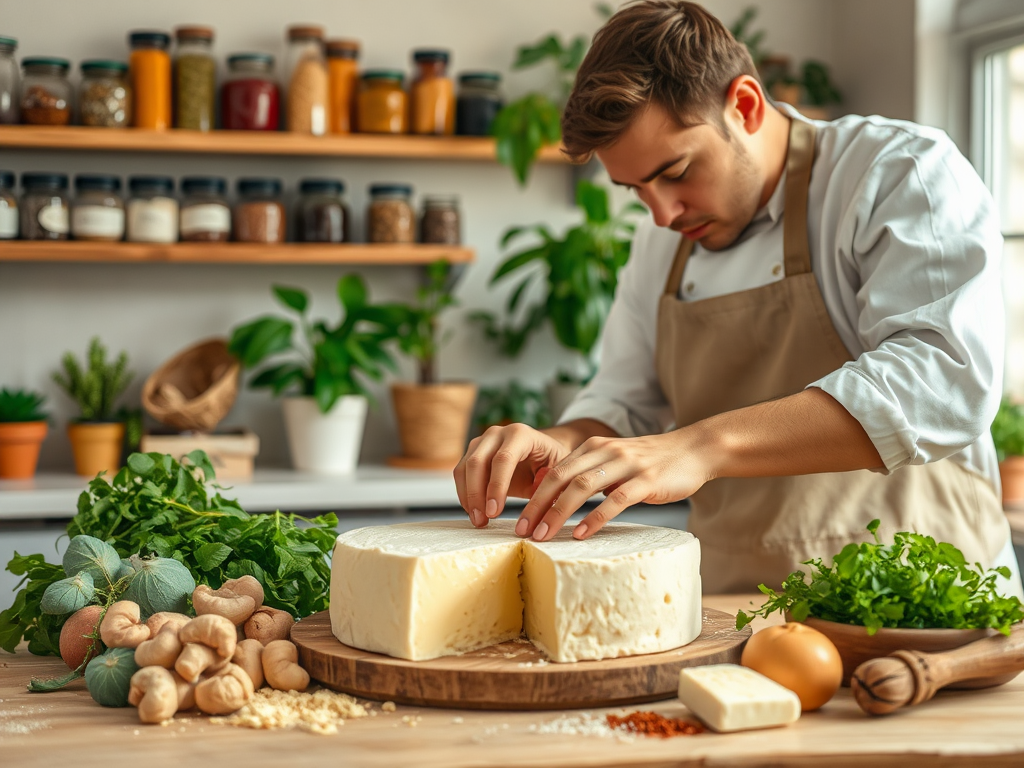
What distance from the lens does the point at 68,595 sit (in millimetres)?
1055

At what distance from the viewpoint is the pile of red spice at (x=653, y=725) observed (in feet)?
2.97

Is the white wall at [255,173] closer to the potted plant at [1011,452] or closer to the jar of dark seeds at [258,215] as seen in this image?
the jar of dark seeds at [258,215]

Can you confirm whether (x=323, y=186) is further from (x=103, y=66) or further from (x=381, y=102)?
(x=103, y=66)

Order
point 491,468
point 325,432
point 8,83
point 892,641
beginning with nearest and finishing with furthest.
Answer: point 892,641
point 491,468
point 8,83
point 325,432

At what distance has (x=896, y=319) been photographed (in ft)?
4.14

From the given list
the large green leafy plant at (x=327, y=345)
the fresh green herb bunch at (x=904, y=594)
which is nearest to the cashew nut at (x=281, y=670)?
the fresh green herb bunch at (x=904, y=594)

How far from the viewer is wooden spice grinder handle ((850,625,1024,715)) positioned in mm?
921

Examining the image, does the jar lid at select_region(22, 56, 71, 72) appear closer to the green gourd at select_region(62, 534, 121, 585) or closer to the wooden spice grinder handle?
the green gourd at select_region(62, 534, 121, 585)

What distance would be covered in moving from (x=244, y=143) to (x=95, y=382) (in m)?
0.71

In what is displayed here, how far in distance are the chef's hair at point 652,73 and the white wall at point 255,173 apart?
1.70m

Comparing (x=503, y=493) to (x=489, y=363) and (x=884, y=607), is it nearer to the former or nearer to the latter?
(x=884, y=607)

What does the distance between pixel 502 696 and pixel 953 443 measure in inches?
24.1

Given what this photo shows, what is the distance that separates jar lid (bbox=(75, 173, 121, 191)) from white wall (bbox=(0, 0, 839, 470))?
269 mm

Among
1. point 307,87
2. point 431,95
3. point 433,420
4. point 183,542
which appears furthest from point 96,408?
point 183,542
